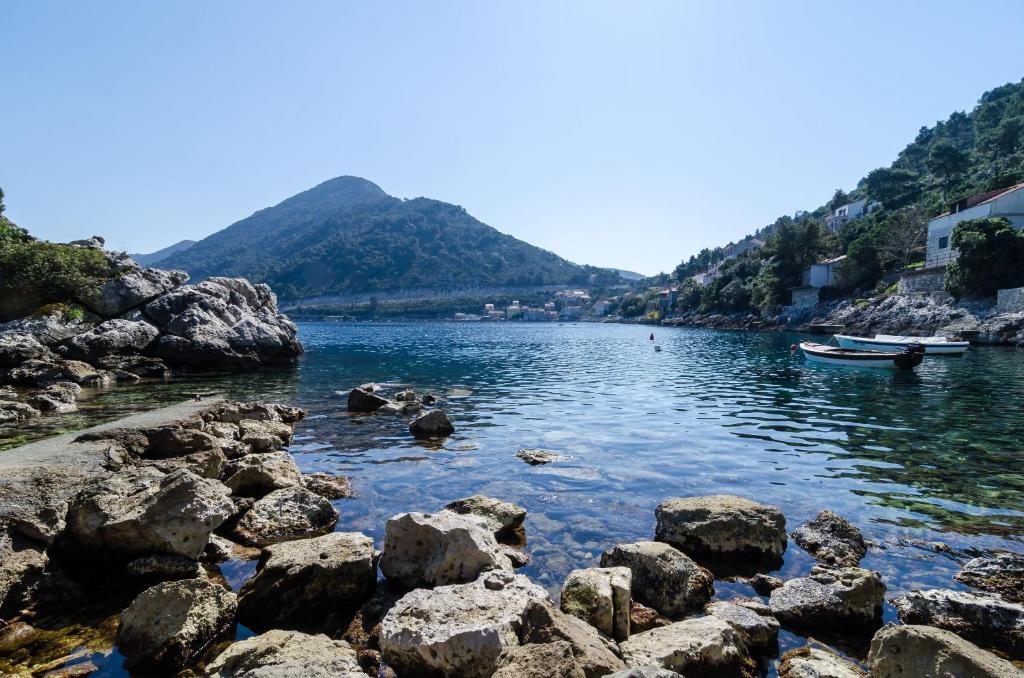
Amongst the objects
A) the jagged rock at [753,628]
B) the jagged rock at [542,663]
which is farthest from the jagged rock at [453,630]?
the jagged rock at [753,628]

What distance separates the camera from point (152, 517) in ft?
25.3

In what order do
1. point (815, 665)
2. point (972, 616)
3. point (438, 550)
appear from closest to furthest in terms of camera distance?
point (815, 665), point (972, 616), point (438, 550)

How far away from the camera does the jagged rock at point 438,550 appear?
7.59 meters

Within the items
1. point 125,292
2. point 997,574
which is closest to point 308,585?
point 997,574

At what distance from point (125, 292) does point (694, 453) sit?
151ft

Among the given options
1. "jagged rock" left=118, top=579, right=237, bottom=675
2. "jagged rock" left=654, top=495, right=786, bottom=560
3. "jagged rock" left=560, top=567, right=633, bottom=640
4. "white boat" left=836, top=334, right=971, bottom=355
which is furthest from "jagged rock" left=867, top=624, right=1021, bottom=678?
"white boat" left=836, top=334, right=971, bottom=355

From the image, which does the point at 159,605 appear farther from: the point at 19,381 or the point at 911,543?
the point at 19,381

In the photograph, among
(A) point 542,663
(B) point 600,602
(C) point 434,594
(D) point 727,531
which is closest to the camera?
(A) point 542,663

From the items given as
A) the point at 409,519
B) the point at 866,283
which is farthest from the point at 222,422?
Result: the point at 866,283

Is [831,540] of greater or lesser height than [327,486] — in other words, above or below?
above

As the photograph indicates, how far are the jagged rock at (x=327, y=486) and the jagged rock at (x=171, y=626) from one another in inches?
225

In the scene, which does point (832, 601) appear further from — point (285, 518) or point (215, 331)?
point (215, 331)

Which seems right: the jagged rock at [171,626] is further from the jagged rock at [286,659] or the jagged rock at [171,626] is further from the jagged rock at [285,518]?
the jagged rock at [285,518]

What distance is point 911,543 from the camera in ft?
32.5
